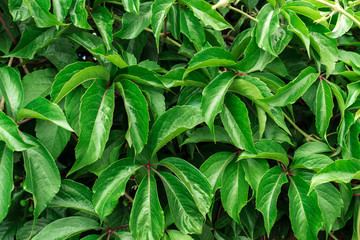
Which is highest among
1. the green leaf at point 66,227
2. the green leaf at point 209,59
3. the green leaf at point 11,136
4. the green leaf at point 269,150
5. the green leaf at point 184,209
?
the green leaf at point 209,59

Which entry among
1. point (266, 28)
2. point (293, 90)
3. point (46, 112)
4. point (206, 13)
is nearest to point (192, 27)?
point (206, 13)

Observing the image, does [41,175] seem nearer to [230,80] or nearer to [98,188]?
[98,188]

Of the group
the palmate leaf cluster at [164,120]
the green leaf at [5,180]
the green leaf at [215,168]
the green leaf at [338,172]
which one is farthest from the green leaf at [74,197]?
the green leaf at [338,172]

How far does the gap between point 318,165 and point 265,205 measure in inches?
5.8

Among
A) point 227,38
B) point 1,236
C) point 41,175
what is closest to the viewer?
point 41,175

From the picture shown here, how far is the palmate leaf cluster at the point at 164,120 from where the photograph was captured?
680 millimetres

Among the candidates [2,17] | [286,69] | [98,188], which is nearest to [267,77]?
[286,69]

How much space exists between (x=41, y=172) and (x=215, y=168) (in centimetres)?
37

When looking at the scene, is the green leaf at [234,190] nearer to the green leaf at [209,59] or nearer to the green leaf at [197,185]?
the green leaf at [197,185]

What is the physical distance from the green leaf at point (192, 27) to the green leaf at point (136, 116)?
19 centimetres

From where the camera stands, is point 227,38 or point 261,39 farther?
point 227,38

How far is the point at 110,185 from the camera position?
2.30 ft

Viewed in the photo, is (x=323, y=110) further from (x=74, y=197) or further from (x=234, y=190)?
(x=74, y=197)

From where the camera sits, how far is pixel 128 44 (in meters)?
0.89
